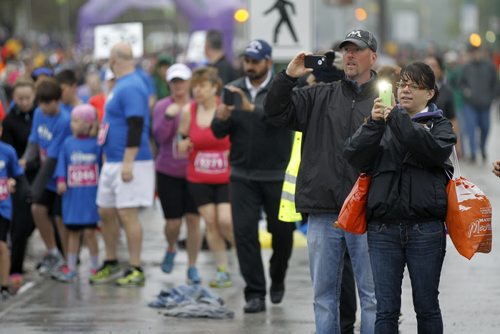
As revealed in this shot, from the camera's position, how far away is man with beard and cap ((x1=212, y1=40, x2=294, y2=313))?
10.7 m

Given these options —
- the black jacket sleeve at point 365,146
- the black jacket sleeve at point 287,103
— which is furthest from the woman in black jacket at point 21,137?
the black jacket sleeve at point 365,146

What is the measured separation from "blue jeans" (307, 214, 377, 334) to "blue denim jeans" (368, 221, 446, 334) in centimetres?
67

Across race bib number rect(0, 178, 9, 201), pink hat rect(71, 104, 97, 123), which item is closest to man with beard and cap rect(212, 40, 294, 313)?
race bib number rect(0, 178, 9, 201)

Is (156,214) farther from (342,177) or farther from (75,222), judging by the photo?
(342,177)

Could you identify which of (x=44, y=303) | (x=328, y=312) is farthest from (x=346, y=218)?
(x=44, y=303)

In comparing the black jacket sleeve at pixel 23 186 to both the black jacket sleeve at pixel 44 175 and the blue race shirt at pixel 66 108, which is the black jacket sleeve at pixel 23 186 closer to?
the black jacket sleeve at pixel 44 175

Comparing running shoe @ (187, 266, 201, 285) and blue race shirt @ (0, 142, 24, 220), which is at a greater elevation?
blue race shirt @ (0, 142, 24, 220)

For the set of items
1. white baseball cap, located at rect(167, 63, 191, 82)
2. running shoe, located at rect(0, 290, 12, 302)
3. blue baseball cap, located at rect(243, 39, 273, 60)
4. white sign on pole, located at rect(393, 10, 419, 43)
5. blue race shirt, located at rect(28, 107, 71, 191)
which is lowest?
white sign on pole, located at rect(393, 10, 419, 43)

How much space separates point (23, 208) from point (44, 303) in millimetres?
1749

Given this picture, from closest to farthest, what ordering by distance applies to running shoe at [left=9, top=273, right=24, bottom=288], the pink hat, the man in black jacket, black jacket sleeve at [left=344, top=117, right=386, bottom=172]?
black jacket sleeve at [left=344, top=117, right=386, bottom=172], the man in black jacket, running shoe at [left=9, top=273, right=24, bottom=288], the pink hat

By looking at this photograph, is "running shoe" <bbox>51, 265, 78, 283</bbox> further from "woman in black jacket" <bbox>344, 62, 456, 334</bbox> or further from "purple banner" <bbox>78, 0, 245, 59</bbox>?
"purple banner" <bbox>78, 0, 245, 59</bbox>

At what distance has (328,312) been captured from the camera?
820 cm

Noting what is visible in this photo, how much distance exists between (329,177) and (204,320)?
261 centimetres

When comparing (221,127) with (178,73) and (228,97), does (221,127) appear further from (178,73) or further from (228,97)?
(178,73)
